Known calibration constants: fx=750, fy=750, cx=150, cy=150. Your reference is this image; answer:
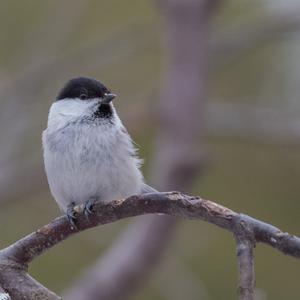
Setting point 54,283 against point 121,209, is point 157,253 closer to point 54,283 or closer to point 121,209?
point 54,283

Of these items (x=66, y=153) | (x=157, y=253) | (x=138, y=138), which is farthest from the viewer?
(x=138, y=138)

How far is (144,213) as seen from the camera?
1.46 m

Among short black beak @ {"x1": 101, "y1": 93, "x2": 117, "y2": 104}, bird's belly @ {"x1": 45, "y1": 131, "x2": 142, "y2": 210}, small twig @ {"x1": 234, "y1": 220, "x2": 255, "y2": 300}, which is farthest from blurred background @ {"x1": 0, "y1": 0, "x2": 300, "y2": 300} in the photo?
small twig @ {"x1": 234, "y1": 220, "x2": 255, "y2": 300}

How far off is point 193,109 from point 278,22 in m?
0.68

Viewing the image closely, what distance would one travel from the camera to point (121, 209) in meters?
1.56

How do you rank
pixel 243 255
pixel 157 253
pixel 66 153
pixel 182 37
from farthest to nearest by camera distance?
pixel 182 37 < pixel 157 253 < pixel 66 153 < pixel 243 255

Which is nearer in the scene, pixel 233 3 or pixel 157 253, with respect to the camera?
pixel 157 253

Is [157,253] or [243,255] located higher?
[243,255]

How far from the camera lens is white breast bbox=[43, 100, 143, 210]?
2389 mm

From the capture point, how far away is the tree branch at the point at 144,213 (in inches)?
48.6

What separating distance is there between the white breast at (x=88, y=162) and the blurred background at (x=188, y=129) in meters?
1.14

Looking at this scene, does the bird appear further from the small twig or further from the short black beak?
the small twig

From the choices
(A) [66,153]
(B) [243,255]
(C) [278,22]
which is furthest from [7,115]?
(B) [243,255]

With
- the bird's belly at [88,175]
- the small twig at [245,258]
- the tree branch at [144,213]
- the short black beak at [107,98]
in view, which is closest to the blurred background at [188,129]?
the short black beak at [107,98]
